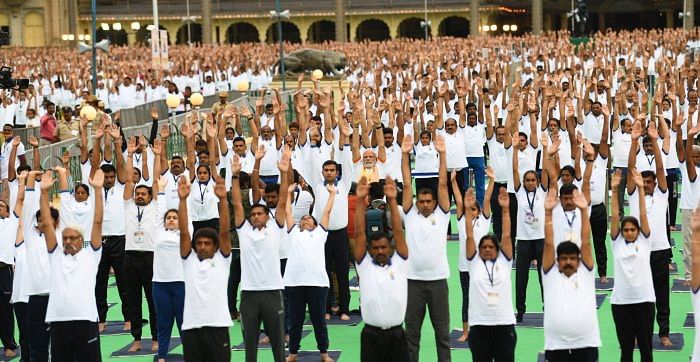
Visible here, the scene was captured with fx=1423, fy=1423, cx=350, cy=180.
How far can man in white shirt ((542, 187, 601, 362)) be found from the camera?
1120 centimetres

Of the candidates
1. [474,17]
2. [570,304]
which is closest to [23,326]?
[570,304]

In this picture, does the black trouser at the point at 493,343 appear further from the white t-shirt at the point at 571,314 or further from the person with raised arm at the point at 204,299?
the person with raised arm at the point at 204,299

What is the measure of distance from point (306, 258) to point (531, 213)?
2.90m

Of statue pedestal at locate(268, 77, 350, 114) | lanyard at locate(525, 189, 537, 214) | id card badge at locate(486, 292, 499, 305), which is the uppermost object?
statue pedestal at locate(268, 77, 350, 114)

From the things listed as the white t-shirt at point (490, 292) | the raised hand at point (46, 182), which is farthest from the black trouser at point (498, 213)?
the raised hand at point (46, 182)

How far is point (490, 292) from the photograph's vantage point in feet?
39.0

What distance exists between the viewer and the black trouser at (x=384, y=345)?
11.5 metres

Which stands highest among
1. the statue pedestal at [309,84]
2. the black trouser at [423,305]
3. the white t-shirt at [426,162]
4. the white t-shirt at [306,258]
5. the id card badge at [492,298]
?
the statue pedestal at [309,84]

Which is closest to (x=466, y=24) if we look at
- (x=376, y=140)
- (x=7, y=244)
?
(x=376, y=140)

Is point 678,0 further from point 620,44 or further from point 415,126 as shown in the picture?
point 415,126

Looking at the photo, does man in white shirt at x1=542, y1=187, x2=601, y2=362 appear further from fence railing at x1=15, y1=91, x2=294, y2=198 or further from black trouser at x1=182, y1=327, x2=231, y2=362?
fence railing at x1=15, y1=91, x2=294, y2=198

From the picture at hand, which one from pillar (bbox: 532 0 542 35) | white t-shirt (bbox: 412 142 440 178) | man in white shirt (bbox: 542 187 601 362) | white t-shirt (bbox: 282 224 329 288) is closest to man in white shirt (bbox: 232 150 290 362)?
white t-shirt (bbox: 282 224 329 288)

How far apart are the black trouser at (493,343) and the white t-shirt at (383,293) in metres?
0.72

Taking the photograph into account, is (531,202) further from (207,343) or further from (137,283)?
(207,343)
